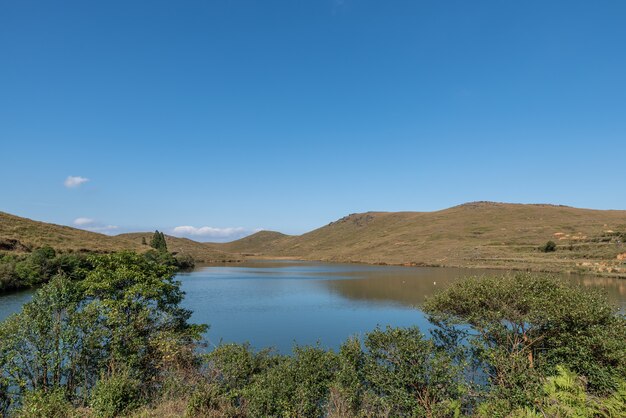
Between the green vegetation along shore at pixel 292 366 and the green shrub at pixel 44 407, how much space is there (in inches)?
2.2

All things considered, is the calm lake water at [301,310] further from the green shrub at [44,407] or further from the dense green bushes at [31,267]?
the green shrub at [44,407]

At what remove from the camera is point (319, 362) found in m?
16.1

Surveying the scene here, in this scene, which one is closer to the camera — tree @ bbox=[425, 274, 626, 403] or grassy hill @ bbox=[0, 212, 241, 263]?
tree @ bbox=[425, 274, 626, 403]

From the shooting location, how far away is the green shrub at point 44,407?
480 inches

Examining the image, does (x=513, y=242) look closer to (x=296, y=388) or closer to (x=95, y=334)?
(x=296, y=388)

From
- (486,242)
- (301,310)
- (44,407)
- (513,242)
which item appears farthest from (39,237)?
(513,242)

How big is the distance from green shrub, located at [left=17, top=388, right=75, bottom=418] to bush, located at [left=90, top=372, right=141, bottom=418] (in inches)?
36.1

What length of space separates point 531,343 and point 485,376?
3.07 metres

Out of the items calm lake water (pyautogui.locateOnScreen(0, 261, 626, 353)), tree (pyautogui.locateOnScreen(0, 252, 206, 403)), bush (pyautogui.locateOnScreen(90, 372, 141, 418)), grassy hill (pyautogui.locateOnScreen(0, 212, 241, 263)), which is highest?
grassy hill (pyautogui.locateOnScreen(0, 212, 241, 263))

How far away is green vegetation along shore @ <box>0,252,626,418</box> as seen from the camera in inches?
541

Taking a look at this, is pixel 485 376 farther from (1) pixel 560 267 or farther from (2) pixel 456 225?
(2) pixel 456 225

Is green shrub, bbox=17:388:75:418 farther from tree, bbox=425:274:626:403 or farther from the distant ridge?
the distant ridge

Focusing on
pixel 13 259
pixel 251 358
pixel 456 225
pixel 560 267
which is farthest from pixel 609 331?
pixel 456 225

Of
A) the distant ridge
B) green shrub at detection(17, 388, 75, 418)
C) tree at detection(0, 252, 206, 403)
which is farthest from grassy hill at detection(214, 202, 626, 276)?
green shrub at detection(17, 388, 75, 418)
